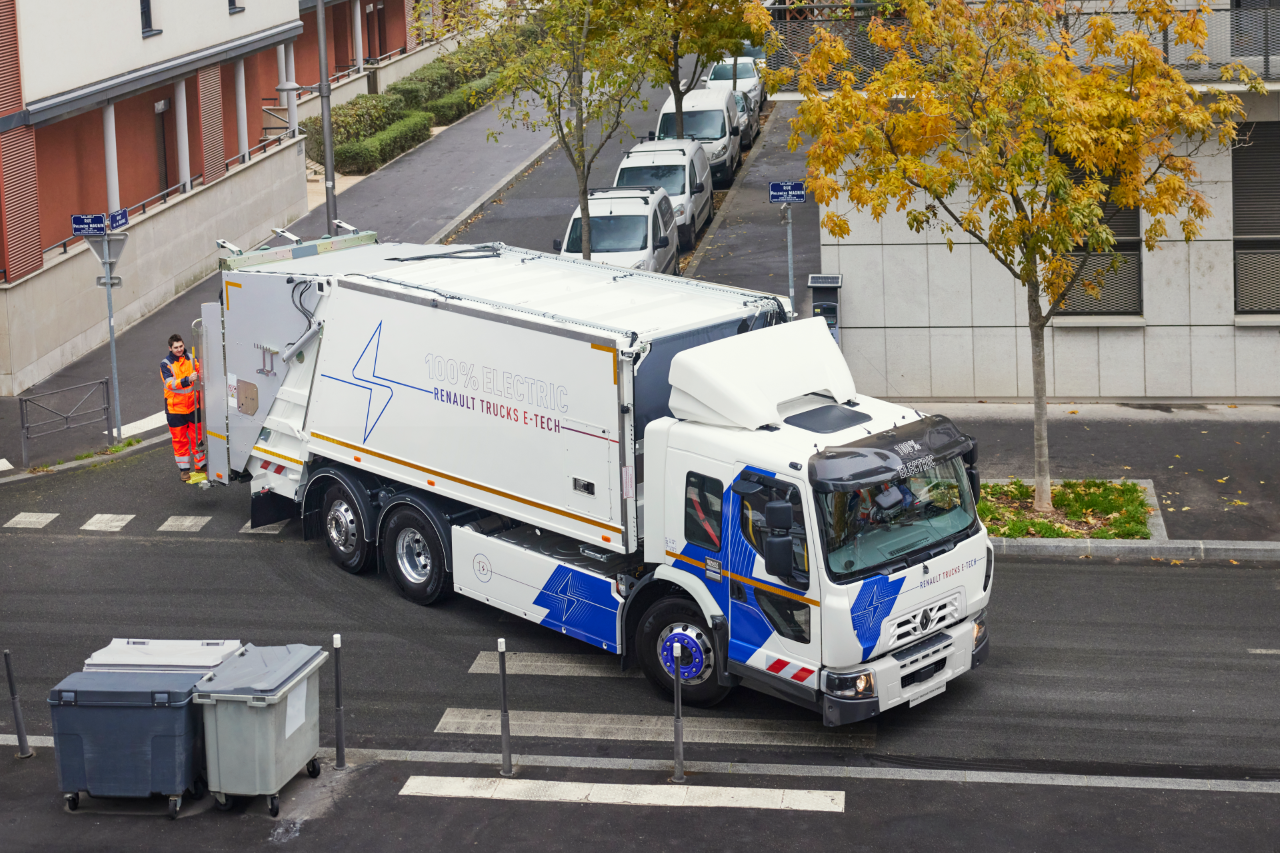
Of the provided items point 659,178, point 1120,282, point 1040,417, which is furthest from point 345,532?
point 659,178

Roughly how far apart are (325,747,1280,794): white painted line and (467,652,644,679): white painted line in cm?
143

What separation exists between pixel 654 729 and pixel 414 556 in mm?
3575

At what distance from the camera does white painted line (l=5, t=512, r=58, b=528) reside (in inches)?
640

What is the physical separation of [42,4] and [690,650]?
1659 cm

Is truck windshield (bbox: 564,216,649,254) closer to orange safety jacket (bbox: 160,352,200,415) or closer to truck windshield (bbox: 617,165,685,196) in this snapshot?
truck windshield (bbox: 617,165,685,196)

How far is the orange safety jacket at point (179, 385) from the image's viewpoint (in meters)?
16.7

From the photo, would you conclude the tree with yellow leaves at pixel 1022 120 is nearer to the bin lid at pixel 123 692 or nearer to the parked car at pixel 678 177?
the bin lid at pixel 123 692

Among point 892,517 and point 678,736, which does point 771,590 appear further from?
point 678,736

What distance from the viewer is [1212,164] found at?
18203 millimetres

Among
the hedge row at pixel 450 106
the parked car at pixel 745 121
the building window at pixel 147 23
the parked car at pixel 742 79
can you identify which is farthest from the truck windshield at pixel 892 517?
the hedge row at pixel 450 106

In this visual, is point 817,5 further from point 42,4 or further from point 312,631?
point 42,4

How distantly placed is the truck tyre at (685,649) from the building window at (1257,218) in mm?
10820

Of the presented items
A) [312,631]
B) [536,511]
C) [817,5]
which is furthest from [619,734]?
[817,5]

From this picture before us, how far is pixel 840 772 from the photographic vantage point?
414 inches
